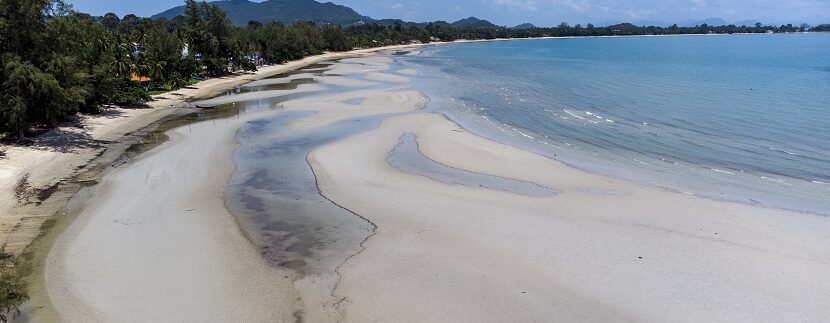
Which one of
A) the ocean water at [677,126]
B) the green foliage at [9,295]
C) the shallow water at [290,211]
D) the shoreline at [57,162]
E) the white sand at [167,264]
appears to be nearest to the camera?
the green foliage at [9,295]

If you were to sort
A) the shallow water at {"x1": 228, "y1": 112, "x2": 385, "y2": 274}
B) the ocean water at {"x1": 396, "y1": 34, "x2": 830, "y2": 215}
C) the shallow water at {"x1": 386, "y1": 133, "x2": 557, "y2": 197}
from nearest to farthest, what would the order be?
the shallow water at {"x1": 228, "y1": 112, "x2": 385, "y2": 274} → the shallow water at {"x1": 386, "y1": 133, "x2": 557, "y2": 197} → the ocean water at {"x1": 396, "y1": 34, "x2": 830, "y2": 215}

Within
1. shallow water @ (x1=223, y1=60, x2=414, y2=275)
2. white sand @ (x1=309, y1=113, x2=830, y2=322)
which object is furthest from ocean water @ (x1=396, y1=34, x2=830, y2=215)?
shallow water @ (x1=223, y1=60, x2=414, y2=275)

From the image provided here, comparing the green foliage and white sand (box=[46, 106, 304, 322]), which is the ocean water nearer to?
white sand (box=[46, 106, 304, 322])

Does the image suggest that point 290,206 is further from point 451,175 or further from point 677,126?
point 677,126

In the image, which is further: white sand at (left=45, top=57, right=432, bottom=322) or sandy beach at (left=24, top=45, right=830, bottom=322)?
sandy beach at (left=24, top=45, right=830, bottom=322)

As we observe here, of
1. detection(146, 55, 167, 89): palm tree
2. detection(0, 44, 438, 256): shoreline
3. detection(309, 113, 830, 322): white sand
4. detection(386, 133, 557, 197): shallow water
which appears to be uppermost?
detection(146, 55, 167, 89): palm tree

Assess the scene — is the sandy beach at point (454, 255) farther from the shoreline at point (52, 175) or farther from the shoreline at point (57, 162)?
the shoreline at point (57, 162)

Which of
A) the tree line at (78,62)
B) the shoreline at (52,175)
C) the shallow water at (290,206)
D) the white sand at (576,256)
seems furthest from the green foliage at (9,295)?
the tree line at (78,62)

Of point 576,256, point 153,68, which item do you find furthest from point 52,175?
point 153,68
